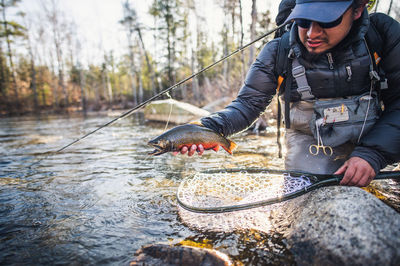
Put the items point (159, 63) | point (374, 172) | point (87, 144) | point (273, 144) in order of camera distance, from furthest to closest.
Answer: point (159, 63)
point (87, 144)
point (273, 144)
point (374, 172)

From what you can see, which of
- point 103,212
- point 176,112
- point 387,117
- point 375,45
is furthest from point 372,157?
point 176,112

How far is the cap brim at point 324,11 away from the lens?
1.88 meters

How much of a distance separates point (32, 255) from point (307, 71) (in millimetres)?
3207

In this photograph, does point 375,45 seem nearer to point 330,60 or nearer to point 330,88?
point 330,60

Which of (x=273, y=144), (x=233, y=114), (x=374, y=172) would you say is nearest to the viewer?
(x=374, y=172)

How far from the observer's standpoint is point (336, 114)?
98.0 inches

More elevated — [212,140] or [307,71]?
[307,71]

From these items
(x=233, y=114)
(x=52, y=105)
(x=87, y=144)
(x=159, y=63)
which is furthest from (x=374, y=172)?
(x=52, y=105)

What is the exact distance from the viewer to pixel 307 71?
2486 mm

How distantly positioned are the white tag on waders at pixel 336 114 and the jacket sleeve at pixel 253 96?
0.69 meters

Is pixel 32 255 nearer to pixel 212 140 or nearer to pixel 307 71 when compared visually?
pixel 212 140

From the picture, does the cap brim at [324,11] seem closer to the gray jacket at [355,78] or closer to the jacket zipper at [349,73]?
the gray jacket at [355,78]

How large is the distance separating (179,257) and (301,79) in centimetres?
210

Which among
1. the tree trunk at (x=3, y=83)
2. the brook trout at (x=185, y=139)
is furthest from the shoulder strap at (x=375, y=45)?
the tree trunk at (x=3, y=83)
